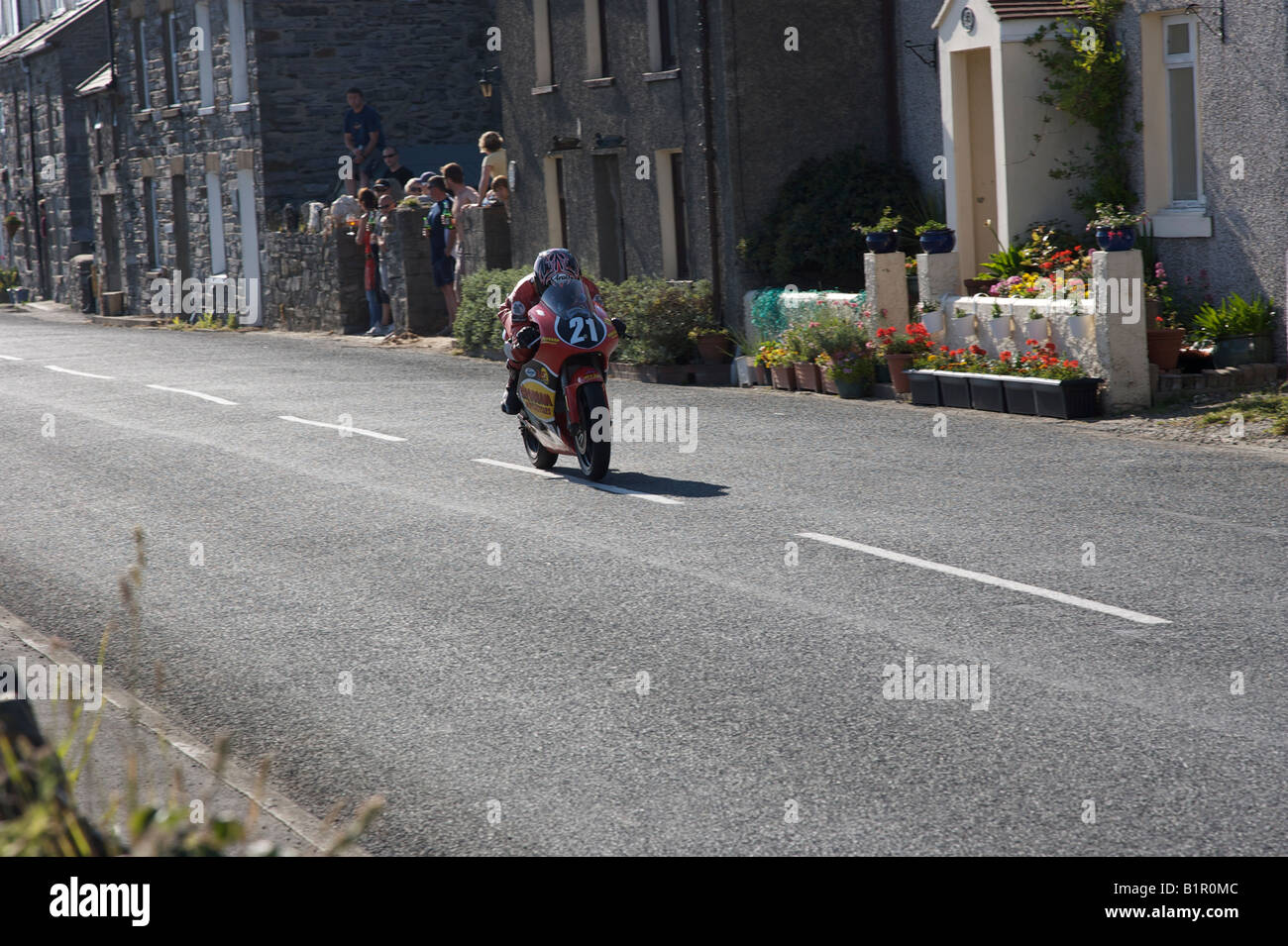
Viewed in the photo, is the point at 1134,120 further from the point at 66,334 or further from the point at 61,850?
the point at 66,334

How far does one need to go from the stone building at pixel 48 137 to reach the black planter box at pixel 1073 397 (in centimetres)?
3540

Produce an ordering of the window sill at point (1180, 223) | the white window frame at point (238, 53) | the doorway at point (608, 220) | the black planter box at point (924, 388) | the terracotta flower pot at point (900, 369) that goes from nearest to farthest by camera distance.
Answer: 1. the black planter box at point (924, 388)
2. the window sill at point (1180, 223)
3. the terracotta flower pot at point (900, 369)
4. the doorway at point (608, 220)
5. the white window frame at point (238, 53)

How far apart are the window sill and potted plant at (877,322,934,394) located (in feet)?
8.52

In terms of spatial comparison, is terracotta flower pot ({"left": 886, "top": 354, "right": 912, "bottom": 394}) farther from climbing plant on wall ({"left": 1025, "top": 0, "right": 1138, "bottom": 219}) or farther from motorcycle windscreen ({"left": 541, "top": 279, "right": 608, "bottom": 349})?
motorcycle windscreen ({"left": 541, "top": 279, "right": 608, "bottom": 349})

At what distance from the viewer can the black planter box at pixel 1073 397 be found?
568 inches

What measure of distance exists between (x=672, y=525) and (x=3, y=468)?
655cm

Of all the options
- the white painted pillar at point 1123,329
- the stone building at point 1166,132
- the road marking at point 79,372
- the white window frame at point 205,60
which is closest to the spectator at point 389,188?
the road marking at point 79,372

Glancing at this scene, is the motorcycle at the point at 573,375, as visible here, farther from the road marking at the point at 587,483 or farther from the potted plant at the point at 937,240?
the potted plant at the point at 937,240

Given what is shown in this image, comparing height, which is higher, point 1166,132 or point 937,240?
point 1166,132

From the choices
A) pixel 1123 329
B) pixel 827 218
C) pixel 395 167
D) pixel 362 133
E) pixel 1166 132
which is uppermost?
pixel 362 133

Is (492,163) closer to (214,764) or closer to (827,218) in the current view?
(827,218)

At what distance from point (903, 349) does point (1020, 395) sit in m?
2.14

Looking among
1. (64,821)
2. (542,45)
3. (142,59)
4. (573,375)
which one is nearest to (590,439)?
(573,375)

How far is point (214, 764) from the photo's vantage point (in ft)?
18.0
